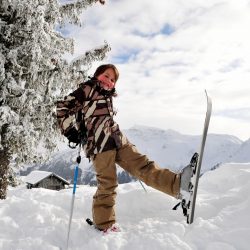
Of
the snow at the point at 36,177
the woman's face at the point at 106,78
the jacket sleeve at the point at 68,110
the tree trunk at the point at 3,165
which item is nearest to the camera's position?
the jacket sleeve at the point at 68,110

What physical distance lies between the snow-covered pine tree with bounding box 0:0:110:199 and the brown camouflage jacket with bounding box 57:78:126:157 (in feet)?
17.8

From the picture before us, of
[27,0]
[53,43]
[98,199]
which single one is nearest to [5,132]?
[53,43]

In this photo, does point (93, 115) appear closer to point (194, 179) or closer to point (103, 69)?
point (103, 69)

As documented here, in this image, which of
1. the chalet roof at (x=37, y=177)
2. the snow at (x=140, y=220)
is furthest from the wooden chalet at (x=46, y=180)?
the snow at (x=140, y=220)

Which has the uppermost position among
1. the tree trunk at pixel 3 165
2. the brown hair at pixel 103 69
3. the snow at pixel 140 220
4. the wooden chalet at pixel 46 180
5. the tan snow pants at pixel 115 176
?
the brown hair at pixel 103 69

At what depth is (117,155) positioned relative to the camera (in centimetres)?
524

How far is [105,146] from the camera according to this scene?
5.06 m

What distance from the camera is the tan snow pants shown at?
4809 millimetres

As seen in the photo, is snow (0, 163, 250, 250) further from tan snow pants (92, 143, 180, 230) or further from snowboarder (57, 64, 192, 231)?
snowboarder (57, 64, 192, 231)

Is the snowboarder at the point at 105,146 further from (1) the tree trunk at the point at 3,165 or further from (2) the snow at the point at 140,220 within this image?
(1) the tree trunk at the point at 3,165

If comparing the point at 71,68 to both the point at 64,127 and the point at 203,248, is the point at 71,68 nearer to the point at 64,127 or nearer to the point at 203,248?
the point at 64,127

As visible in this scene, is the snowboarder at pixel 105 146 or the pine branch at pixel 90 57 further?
the pine branch at pixel 90 57

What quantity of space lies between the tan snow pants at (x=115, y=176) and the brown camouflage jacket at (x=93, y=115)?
136mm

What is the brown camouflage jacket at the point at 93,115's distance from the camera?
16.5 ft
